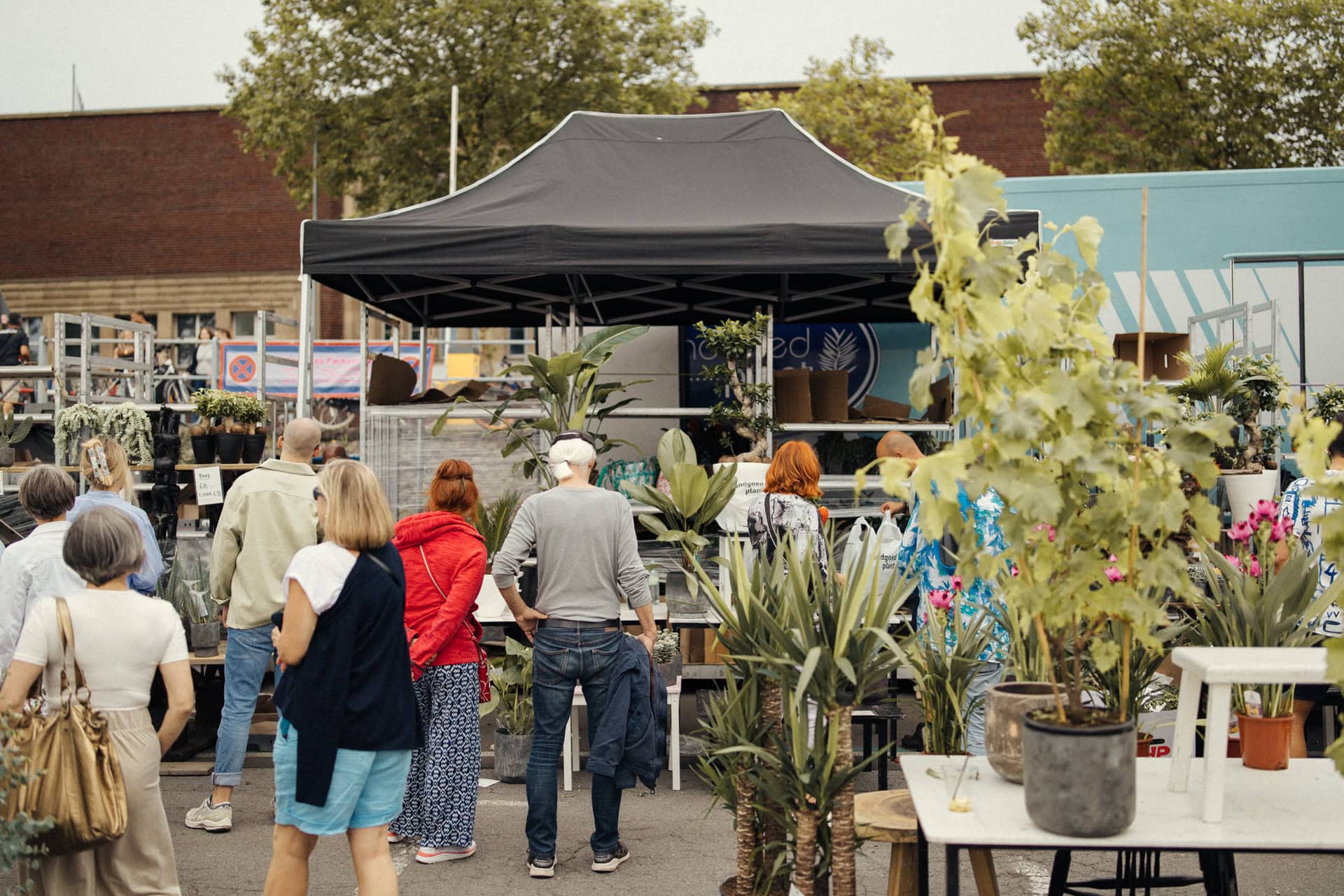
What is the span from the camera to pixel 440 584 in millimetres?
4848

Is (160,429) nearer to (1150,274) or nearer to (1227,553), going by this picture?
(1227,553)

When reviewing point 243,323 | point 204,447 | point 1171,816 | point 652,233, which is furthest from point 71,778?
point 243,323

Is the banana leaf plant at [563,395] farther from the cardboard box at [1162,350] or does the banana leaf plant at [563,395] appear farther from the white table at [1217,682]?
the white table at [1217,682]

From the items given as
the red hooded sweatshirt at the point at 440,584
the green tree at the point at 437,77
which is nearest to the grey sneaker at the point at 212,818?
the red hooded sweatshirt at the point at 440,584

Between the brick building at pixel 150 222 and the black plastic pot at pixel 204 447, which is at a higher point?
the brick building at pixel 150 222

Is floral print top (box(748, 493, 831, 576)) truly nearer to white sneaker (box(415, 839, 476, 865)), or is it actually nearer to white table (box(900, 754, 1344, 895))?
white sneaker (box(415, 839, 476, 865))

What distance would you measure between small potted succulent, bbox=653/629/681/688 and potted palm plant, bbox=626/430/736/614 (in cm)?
20

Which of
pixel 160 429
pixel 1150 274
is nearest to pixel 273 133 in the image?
pixel 160 429

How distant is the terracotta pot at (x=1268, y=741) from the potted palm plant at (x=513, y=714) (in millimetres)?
3658

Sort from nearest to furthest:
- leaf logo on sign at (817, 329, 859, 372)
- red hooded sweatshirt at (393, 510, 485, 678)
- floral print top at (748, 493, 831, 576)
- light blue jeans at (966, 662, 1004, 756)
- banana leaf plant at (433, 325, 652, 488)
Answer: red hooded sweatshirt at (393, 510, 485, 678), light blue jeans at (966, 662, 1004, 756), floral print top at (748, 493, 831, 576), banana leaf plant at (433, 325, 652, 488), leaf logo on sign at (817, 329, 859, 372)

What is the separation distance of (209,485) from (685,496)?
10.4 feet

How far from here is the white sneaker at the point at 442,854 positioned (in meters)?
4.79

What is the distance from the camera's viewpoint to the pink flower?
4070 millimetres

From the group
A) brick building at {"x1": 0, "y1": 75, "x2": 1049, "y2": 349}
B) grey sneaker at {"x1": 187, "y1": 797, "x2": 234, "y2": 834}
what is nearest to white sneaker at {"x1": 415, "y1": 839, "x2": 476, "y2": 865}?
grey sneaker at {"x1": 187, "y1": 797, "x2": 234, "y2": 834}
